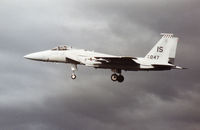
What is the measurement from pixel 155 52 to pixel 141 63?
86.2 inches

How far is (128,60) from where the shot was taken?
58.5 m

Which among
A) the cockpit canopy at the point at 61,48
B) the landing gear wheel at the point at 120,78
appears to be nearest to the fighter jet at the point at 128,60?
the landing gear wheel at the point at 120,78

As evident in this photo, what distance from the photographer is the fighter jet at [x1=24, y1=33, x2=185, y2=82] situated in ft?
193

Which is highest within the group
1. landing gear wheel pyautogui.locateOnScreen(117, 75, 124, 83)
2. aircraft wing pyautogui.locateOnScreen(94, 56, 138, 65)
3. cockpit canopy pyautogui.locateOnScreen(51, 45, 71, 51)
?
cockpit canopy pyautogui.locateOnScreen(51, 45, 71, 51)

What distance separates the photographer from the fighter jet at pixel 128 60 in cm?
5875

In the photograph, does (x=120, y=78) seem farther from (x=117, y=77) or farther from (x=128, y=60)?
(x=128, y=60)

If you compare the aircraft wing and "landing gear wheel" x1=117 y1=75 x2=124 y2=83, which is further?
"landing gear wheel" x1=117 y1=75 x2=124 y2=83

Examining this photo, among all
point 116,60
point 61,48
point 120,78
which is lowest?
point 120,78

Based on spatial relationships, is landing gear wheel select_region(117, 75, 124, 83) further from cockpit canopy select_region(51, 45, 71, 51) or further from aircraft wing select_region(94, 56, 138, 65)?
cockpit canopy select_region(51, 45, 71, 51)

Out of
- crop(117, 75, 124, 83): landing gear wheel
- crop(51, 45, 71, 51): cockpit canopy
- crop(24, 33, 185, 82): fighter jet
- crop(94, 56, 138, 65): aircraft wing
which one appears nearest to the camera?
crop(94, 56, 138, 65): aircraft wing

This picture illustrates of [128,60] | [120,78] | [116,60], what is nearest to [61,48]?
[116,60]

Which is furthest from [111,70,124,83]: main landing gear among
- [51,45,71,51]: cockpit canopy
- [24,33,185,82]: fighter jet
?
[51,45,71,51]: cockpit canopy

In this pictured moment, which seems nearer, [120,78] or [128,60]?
[128,60]

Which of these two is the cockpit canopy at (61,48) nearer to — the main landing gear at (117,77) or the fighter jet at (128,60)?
the fighter jet at (128,60)
